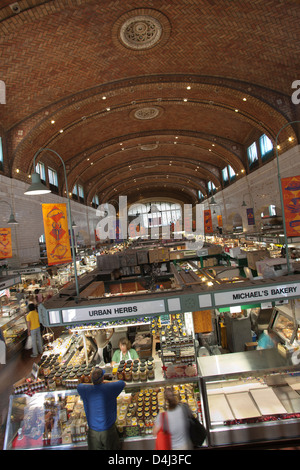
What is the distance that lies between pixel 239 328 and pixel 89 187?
24.3 metres

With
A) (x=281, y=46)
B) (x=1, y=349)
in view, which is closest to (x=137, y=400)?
(x=1, y=349)

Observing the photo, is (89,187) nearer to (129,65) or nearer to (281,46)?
(129,65)

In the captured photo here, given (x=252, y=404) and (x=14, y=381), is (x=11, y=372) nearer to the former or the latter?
(x=14, y=381)

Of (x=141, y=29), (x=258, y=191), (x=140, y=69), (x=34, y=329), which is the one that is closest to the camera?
(x=34, y=329)

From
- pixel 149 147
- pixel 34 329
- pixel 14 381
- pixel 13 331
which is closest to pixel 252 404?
pixel 14 381

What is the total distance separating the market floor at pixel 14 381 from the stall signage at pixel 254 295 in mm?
1707

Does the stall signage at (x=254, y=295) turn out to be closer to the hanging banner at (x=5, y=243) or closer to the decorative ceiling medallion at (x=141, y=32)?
the hanging banner at (x=5, y=243)

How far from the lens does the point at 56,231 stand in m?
6.18

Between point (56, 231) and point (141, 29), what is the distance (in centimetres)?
779

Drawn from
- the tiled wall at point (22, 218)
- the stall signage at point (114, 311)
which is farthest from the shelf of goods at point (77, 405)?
the tiled wall at point (22, 218)

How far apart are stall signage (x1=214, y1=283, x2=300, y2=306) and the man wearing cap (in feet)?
4.76

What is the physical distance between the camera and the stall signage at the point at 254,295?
10.5 feet

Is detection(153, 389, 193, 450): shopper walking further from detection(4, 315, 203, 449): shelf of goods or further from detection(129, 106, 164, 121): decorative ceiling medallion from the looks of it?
Answer: detection(129, 106, 164, 121): decorative ceiling medallion

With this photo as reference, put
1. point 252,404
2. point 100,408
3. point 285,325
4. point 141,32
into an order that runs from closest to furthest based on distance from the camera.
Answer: point 100,408 → point 252,404 → point 285,325 → point 141,32
